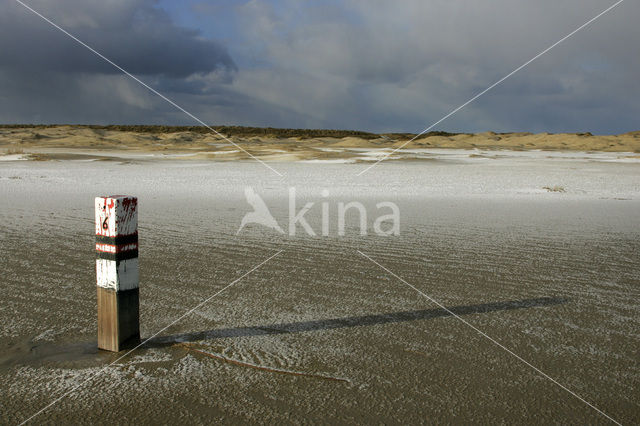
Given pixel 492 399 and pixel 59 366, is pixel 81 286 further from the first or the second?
pixel 492 399


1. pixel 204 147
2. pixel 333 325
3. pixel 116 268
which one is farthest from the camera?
pixel 204 147

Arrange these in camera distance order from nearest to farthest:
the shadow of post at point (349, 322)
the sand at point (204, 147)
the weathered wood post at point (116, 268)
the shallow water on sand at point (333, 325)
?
1. the shallow water on sand at point (333, 325)
2. the weathered wood post at point (116, 268)
3. the shadow of post at point (349, 322)
4. the sand at point (204, 147)

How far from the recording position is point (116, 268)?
3629 millimetres

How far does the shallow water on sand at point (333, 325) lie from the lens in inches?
120

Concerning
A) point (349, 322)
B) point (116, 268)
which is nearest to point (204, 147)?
point (349, 322)

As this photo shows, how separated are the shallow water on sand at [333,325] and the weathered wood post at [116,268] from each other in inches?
6.6

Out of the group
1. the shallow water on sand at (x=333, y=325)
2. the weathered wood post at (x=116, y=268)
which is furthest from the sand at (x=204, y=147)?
the weathered wood post at (x=116, y=268)

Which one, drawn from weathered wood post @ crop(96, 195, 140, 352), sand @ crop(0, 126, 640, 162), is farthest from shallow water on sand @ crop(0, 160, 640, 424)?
sand @ crop(0, 126, 640, 162)

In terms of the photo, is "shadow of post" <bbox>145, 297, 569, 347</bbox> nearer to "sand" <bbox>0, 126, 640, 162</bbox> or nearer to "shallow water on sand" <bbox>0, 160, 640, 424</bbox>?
"shallow water on sand" <bbox>0, 160, 640, 424</bbox>

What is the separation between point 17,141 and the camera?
41.6m

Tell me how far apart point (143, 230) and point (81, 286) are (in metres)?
3.50

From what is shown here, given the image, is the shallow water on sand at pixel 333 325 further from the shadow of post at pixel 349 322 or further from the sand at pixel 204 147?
the sand at pixel 204 147

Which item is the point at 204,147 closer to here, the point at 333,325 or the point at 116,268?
the point at 333,325

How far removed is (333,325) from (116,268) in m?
1.74
